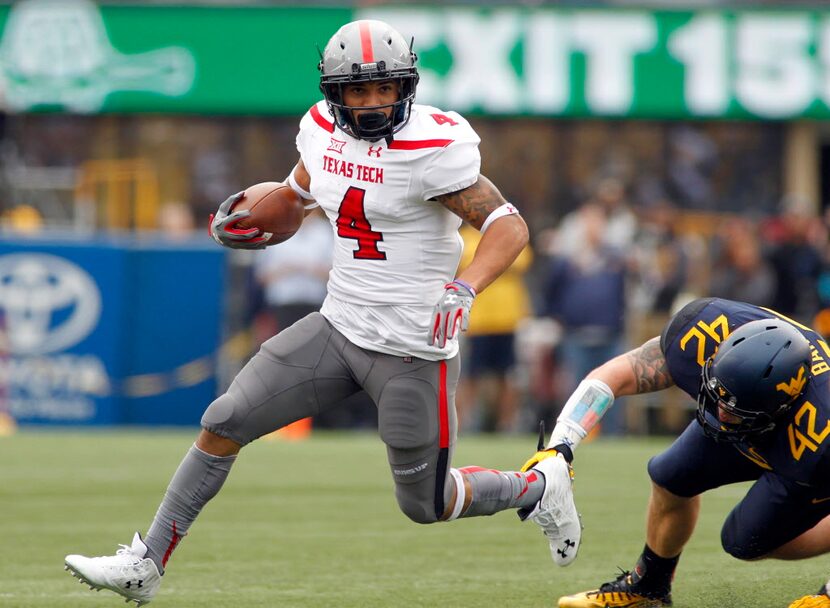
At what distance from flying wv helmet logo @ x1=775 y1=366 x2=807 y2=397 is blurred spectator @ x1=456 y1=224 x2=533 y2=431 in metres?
7.36

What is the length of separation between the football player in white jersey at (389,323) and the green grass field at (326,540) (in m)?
0.46

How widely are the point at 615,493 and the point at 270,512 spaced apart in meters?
1.95

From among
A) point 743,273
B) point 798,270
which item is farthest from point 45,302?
point 798,270

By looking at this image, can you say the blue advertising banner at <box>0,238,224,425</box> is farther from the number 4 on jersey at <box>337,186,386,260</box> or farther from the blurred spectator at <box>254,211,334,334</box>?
the number 4 on jersey at <box>337,186,386,260</box>

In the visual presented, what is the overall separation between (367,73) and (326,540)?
2.58 meters

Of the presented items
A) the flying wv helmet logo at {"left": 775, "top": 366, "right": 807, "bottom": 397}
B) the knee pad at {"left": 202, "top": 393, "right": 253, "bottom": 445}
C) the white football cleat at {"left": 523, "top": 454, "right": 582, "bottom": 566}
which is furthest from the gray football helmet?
the flying wv helmet logo at {"left": 775, "top": 366, "right": 807, "bottom": 397}

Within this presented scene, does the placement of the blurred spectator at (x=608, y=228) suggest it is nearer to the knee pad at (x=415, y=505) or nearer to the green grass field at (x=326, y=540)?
the green grass field at (x=326, y=540)

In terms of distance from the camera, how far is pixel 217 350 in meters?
11.9

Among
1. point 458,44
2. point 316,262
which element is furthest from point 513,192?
point 316,262

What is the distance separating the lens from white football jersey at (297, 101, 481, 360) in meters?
4.77

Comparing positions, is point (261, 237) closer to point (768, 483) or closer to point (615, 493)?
point (768, 483)

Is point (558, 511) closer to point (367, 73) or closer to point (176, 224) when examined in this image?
point (367, 73)

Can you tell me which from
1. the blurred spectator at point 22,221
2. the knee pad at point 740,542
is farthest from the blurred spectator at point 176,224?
the knee pad at point 740,542

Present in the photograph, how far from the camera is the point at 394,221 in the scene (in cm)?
484
